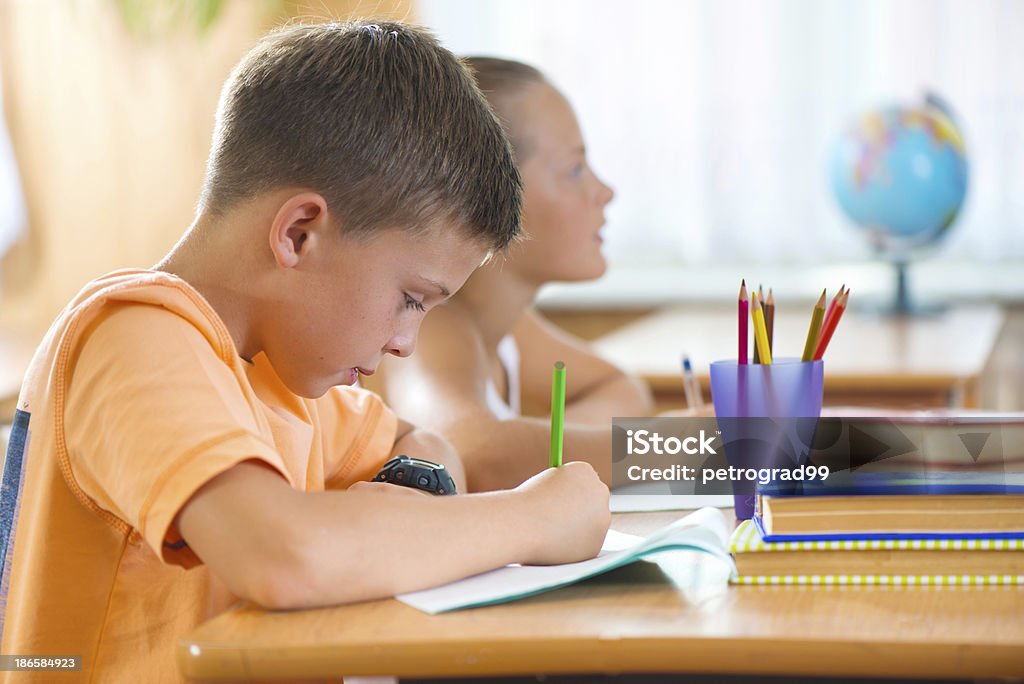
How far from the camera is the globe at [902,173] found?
8.55 feet

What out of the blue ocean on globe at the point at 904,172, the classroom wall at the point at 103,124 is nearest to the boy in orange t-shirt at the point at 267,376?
the blue ocean on globe at the point at 904,172

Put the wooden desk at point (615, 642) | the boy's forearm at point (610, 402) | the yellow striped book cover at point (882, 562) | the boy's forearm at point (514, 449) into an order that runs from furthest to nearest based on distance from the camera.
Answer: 1. the boy's forearm at point (610, 402)
2. the boy's forearm at point (514, 449)
3. the yellow striped book cover at point (882, 562)
4. the wooden desk at point (615, 642)

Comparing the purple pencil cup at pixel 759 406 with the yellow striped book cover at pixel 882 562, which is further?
the purple pencil cup at pixel 759 406

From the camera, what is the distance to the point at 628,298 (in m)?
3.21

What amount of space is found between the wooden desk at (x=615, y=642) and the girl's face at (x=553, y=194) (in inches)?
33.4

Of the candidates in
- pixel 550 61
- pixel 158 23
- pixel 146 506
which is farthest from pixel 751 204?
pixel 146 506

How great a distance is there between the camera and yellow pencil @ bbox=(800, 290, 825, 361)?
3.29ft

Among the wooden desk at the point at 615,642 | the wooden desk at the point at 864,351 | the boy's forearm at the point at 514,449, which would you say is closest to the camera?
the wooden desk at the point at 615,642

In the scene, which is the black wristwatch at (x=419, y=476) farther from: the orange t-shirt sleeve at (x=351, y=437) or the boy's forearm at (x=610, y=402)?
the boy's forearm at (x=610, y=402)

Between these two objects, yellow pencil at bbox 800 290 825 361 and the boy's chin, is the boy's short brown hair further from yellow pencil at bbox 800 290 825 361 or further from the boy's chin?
the boy's chin

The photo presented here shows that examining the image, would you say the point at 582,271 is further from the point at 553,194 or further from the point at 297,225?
the point at 297,225

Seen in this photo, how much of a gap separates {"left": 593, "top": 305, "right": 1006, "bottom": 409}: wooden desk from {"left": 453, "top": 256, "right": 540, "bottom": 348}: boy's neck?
1.45ft

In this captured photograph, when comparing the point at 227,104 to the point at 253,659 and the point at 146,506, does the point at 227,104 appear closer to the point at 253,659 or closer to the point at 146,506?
the point at 146,506

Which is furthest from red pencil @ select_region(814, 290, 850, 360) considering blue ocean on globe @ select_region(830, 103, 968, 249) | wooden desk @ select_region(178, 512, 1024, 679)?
blue ocean on globe @ select_region(830, 103, 968, 249)
